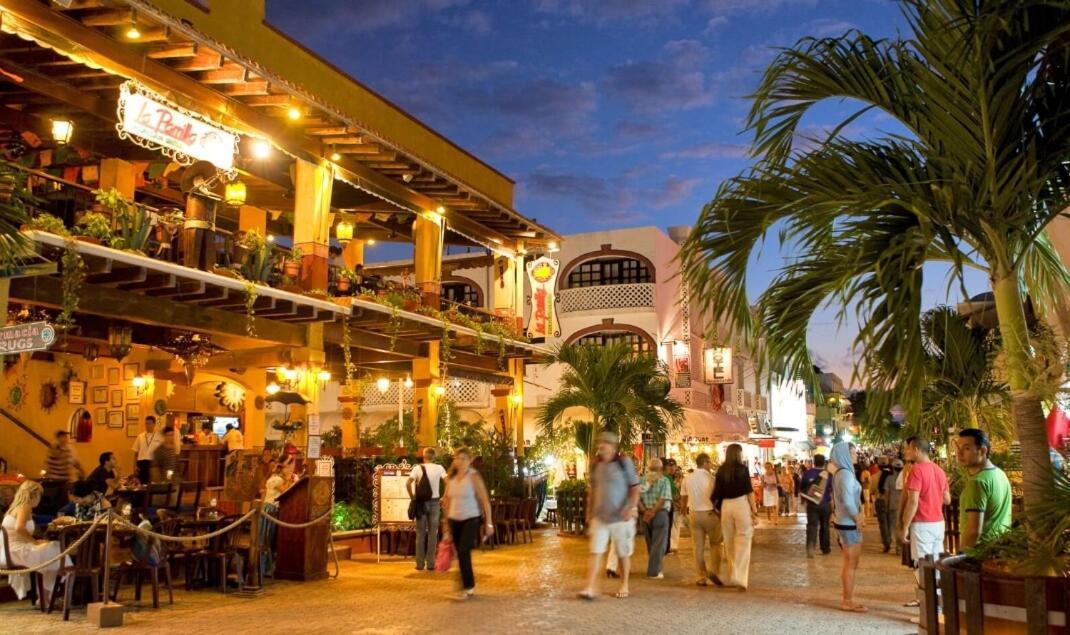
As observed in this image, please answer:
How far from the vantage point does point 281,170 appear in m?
17.2

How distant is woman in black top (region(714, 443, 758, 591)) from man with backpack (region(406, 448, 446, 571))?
14.9ft

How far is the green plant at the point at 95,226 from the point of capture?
39.7 feet

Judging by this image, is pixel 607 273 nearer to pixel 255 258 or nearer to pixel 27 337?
pixel 255 258

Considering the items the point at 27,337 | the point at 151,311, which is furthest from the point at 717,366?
the point at 27,337

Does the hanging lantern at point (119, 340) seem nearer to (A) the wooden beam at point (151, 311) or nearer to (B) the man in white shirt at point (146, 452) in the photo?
(A) the wooden beam at point (151, 311)

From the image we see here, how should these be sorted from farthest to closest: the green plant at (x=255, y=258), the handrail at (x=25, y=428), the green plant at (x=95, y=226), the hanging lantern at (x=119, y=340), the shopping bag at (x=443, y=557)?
1. the handrail at (x=25, y=428)
2. the hanging lantern at (x=119, y=340)
3. the green plant at (x=255, y=258)
4. the shopping bag at (x=443, y=557)
5. the green plant at (x=95, y=226)

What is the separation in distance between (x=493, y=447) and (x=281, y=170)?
718cm

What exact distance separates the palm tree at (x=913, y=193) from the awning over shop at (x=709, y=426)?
23.3 m

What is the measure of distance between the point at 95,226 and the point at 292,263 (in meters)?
4.07

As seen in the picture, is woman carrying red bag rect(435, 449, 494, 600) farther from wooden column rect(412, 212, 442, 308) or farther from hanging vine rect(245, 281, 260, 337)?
wooden column rect(412, 212, 442, 308)

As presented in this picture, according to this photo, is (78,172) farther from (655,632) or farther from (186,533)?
(655,632)

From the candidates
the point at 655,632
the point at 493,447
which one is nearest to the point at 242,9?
the point at 493,447

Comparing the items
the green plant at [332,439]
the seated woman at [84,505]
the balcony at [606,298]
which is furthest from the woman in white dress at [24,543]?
the balcony at [606,298]

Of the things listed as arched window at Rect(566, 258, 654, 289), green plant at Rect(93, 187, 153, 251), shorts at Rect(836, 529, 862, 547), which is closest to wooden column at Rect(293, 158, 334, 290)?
green plant at Rect(93, 187, 153, 251)
